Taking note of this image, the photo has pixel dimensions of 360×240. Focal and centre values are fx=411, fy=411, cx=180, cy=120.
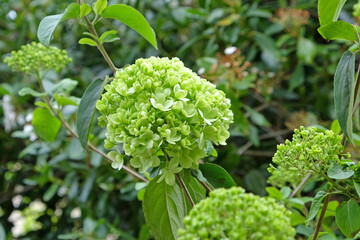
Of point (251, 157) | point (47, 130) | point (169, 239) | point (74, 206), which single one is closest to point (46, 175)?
point (74, 206)

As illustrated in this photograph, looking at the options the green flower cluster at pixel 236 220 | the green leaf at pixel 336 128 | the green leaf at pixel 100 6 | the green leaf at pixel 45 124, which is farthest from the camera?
the green leaf at pixel 45 124

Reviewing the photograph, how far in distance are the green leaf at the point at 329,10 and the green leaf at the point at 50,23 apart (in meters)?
0.31

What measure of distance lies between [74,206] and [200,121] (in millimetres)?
986

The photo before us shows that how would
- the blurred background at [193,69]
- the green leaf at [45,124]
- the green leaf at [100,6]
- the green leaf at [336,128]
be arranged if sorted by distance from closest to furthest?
1. the green leaf at [100,6]
2. the green leaf at [336,128]
3. the green leaf at [45,124]
4. the blurred background at [193,69]

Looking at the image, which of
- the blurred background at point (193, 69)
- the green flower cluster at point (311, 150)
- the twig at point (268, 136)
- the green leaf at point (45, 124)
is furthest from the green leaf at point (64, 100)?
the twig at point (268, 136)

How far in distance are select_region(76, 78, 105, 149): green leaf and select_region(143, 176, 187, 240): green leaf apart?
0.11 metres

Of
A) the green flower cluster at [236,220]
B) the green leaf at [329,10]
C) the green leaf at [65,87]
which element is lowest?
the green leaf at [65,87]

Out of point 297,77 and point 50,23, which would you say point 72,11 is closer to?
point 50,23

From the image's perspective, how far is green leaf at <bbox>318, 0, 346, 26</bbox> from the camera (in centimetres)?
50

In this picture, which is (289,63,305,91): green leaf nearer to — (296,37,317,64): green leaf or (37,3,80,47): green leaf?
(296,37,317,64): green leaf

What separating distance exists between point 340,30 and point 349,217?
23cm

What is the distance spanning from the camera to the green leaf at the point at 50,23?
20.6 inches

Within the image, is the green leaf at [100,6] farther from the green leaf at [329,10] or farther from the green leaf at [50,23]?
the green leaf at [329,10]

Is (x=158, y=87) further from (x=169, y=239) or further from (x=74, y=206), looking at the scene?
(x=74, y=206)
